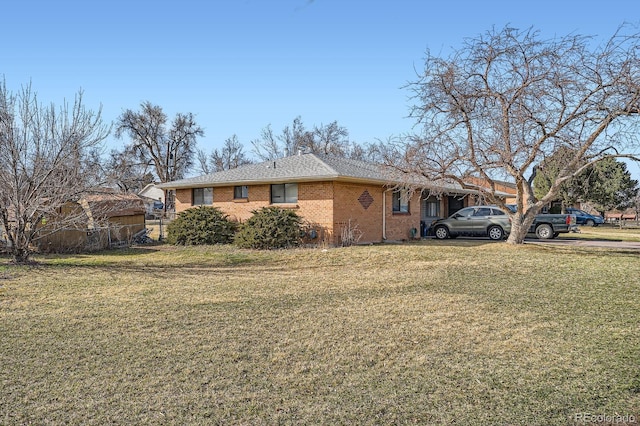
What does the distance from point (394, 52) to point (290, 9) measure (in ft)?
34.8

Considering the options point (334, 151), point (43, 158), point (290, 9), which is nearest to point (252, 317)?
point (290, 9)

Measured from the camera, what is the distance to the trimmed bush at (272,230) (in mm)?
15969

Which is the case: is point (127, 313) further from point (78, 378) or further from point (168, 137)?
point (168, 137)

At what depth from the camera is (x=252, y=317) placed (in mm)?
6750

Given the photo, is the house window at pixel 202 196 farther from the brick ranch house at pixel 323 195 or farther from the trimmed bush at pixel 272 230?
the trimmed bush at pixel 272 230

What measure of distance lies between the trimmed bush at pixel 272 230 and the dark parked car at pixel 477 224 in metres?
8.24

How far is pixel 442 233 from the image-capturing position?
21703 millimetres

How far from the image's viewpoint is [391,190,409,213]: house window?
1961cm

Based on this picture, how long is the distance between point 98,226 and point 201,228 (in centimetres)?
378

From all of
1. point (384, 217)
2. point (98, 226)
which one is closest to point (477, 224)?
point (384, 217)

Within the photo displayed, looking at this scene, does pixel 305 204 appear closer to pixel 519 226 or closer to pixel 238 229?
pixel 238 229

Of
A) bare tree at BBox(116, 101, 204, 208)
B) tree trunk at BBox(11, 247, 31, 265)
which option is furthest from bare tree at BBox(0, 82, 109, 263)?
bare tree at BBox(116, 101, 204, 208)

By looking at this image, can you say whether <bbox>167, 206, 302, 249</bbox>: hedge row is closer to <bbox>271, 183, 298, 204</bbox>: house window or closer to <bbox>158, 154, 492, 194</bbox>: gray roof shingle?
<bbox>271, 183, 298, 204</bbox>: house window

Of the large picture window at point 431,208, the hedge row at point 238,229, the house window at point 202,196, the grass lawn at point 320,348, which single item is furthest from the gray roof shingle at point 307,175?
the grass lawn at point 320,348
